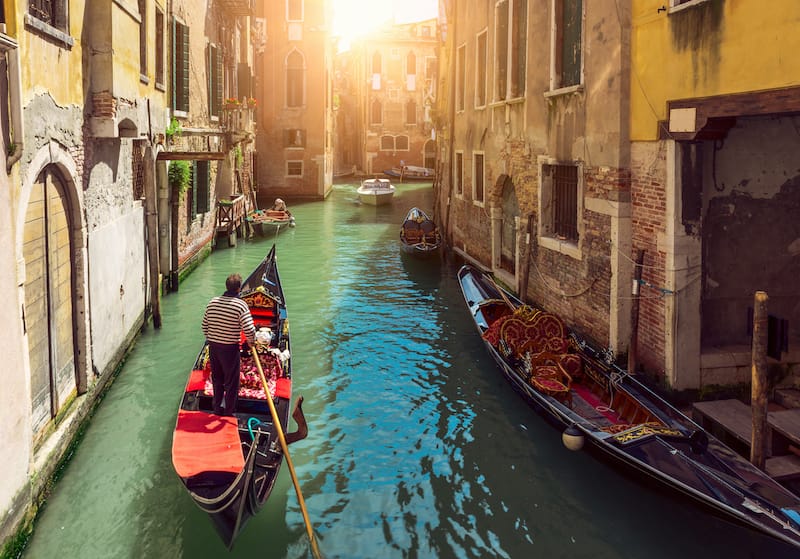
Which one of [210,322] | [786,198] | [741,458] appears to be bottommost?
[741,458]

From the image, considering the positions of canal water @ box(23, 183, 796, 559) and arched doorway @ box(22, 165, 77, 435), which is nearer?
canal water @ box(23, 183, 796, 559)

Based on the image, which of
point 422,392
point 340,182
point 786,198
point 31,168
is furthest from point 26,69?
point 340,182

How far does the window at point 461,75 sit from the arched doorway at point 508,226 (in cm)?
325

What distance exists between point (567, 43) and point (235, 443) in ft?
22.0

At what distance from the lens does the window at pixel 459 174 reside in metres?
15.8

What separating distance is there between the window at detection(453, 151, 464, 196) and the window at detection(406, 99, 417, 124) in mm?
29175

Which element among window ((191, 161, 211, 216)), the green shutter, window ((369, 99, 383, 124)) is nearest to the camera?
the green shutter

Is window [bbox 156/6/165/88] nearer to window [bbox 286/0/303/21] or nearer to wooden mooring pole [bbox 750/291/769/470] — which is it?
wooden mooring pole [bbox 750/291/769/470]

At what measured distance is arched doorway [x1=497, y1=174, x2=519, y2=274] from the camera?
493 inches

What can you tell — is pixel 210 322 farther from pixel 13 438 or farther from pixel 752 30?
pixel 752 30

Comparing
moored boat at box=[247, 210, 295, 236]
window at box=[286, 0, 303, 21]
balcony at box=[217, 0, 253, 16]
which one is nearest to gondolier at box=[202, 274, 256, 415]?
balcony at box=[217, 0, 253, 16]

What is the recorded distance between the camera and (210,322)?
5758mm

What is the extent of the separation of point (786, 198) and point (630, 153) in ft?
5.10

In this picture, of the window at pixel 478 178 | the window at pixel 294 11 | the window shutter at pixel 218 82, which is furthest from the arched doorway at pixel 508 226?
the window at pixel 294 11
